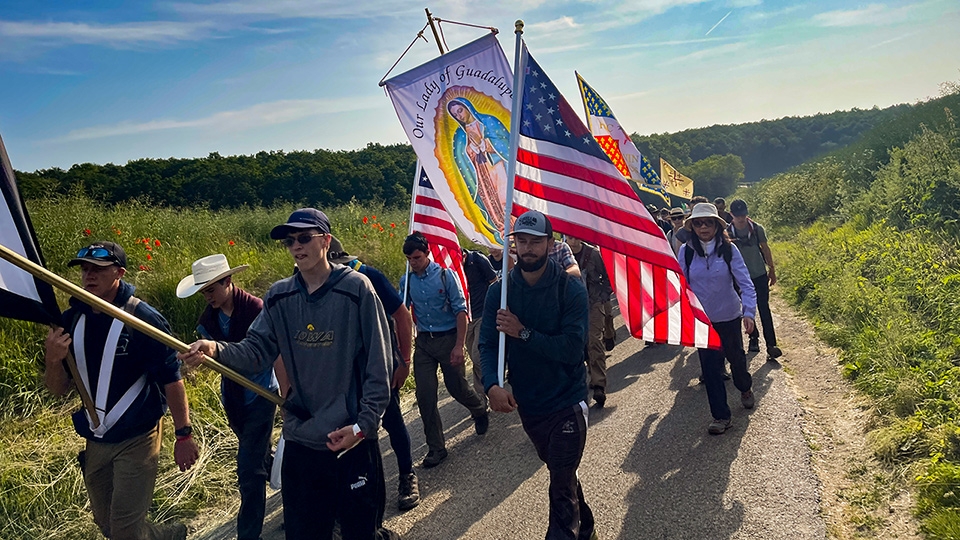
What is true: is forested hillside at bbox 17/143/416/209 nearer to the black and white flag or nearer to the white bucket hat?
the black and white flag

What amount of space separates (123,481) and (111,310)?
1445mm

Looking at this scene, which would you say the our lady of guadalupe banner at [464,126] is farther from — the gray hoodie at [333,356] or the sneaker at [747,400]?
the sneaker at [747,400]

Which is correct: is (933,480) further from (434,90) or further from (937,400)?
(434,90)

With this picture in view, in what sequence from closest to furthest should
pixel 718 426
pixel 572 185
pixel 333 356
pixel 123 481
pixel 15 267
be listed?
pixel 15 267
pixel 333 356
pixel 123 481
pixel 572 185
pixel 718 426

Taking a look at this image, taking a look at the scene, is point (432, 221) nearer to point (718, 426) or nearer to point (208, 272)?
point (208, 272)

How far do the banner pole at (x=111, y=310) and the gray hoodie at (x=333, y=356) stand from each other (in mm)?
46

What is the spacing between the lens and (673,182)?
50.3 ft

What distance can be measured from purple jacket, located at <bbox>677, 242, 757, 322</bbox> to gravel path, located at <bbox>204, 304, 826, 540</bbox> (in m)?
1.01

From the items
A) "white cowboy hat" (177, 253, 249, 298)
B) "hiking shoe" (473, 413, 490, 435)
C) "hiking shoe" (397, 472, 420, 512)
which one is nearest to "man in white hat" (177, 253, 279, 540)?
"white cowboy hat" (177, 253, 249, 298)

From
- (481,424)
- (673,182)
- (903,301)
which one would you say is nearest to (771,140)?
(673,182)

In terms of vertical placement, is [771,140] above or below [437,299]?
above

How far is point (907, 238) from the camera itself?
10352 mm

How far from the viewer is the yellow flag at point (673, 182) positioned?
14.8 meters

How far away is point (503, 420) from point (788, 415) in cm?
270
